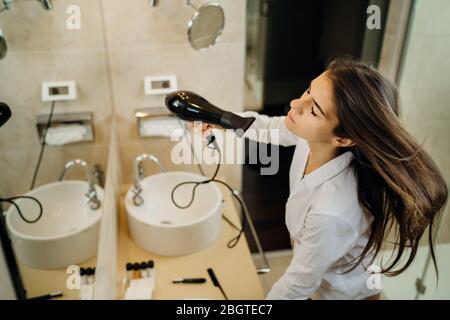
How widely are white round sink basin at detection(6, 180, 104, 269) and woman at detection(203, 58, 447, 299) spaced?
1.07ft

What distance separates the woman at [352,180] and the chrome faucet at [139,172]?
0.43 metres

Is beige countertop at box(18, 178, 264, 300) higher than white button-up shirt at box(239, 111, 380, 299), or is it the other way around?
white button-up shirt at box(239, 111, 380, 299)

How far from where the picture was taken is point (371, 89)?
51 cm

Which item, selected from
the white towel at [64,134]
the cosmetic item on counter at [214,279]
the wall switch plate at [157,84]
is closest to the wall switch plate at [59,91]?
the white towel at [64,134]

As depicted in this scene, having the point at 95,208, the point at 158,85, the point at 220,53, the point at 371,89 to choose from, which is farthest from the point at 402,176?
the point at 95,208

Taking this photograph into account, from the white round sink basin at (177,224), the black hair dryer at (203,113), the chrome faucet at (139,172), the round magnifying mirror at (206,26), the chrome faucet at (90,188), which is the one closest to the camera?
the black hair dryer at (203,113)

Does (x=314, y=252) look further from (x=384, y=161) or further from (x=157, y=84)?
(x=157, y=84)

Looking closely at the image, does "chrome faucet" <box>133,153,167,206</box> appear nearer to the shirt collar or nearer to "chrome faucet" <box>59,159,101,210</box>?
"chrome faucet" <box>59,159,101,210</box>

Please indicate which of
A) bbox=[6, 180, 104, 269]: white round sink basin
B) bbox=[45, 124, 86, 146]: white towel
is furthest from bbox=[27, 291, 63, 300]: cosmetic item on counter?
bbox=[45, 124, 86, 146]: white towel

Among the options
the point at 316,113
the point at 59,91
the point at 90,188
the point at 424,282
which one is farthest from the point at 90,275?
the point at 424,282

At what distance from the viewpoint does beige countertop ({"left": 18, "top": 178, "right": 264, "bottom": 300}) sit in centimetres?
110

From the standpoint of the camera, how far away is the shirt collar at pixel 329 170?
56 cm

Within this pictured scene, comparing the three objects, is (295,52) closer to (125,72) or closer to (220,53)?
(220,53)

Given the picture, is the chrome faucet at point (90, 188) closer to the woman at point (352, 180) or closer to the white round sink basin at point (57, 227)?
the white round sink basin at point (57, 227)
